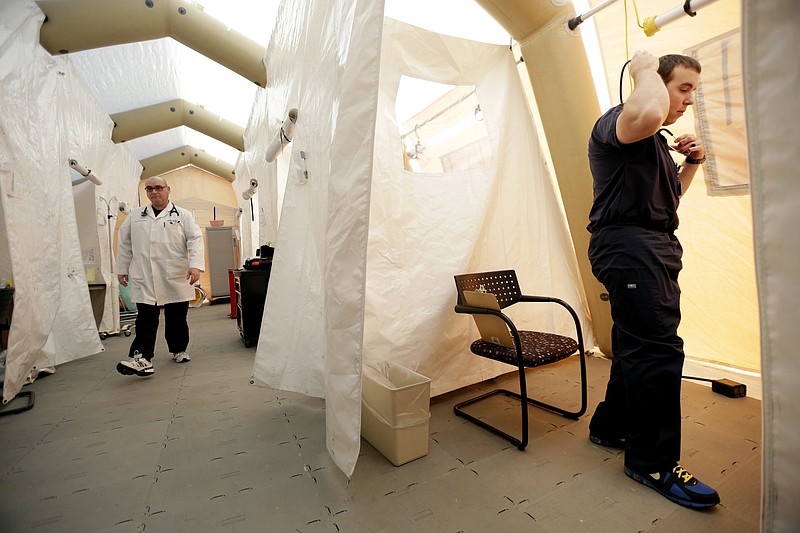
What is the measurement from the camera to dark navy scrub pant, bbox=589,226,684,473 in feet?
3.72

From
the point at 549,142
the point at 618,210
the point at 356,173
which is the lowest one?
the point at 618,210

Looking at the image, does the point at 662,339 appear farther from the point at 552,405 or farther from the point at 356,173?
the point at 356,173

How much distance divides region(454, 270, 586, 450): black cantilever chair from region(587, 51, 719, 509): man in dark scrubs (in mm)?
357

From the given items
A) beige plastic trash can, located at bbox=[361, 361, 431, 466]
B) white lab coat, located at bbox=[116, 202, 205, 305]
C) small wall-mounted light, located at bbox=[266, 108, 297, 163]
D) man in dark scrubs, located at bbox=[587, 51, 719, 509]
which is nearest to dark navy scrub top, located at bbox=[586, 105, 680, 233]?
man in dark scrubs, located at bbox=[587, 51, 719, 509]

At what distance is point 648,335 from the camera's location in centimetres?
115

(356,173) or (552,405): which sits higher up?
(356,173)

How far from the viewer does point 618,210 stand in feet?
3.90

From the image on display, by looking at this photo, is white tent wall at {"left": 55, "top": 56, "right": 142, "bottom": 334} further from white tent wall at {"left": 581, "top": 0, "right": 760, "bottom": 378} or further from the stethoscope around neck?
white tent wall at {"left": 581, "top": 0, "right": 760, "bottom": 378}

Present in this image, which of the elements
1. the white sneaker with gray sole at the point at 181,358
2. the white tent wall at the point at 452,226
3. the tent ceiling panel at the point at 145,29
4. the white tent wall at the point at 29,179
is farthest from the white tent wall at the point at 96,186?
the white tent wall at the point at 452,226

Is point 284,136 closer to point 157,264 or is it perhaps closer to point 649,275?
point 157,264

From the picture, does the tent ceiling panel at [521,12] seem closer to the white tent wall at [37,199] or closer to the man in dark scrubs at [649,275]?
the man in dark scrubs at [649,275]

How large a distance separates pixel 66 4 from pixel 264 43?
1201mm

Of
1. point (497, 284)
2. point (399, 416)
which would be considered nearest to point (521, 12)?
point (497, 284)

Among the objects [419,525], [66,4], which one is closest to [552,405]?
[419,525]
